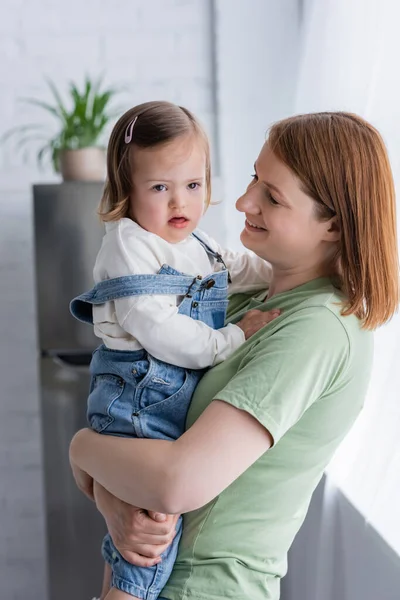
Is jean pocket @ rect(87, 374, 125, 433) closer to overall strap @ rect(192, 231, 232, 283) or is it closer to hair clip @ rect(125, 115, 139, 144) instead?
overall strap @ rect(192, 231, 232, 283)

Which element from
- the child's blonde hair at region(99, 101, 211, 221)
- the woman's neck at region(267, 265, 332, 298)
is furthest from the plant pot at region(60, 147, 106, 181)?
the woman's neck at region(267, 265, 332, 298)

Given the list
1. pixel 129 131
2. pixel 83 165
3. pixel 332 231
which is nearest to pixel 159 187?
pixel 129 131

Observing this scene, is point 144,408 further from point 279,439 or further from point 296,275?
point 296,275

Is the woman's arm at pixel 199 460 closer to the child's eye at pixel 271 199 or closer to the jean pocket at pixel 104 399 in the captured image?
the jean pocket at pixel 104 399

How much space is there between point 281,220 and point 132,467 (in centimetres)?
48

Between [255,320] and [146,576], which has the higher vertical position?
[255,320]

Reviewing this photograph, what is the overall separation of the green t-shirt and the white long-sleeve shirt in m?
0.06

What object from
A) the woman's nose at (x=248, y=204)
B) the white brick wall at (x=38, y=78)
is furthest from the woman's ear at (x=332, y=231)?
the white brick wall at (x=38, y=78)

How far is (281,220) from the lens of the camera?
54.0 inches

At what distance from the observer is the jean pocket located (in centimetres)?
145

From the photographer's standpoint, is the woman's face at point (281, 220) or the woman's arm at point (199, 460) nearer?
the woman's arm at point (199, 460)

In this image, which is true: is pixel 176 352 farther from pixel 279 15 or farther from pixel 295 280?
pixel 279 15

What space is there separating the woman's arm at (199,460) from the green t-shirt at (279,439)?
46 millimetres

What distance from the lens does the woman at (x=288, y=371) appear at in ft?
4.06
